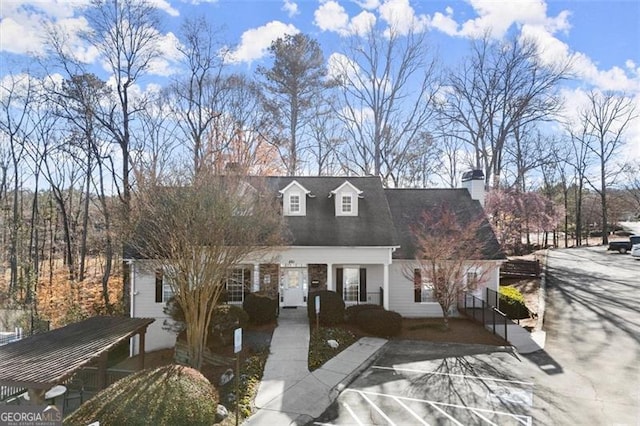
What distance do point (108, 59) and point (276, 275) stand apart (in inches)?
613

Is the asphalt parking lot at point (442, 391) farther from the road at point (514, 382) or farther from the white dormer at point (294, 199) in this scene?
the white dormer at point (294, 199)

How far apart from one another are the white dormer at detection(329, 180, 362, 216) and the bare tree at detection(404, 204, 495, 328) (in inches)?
131

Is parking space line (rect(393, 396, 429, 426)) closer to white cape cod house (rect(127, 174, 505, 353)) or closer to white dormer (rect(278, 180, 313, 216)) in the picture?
white cape cod house (rect(127, 174, 505, 353))

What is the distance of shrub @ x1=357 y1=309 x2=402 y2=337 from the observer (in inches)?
609

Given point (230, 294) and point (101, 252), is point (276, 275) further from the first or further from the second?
point (101, 252)

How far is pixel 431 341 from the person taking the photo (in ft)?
49.7

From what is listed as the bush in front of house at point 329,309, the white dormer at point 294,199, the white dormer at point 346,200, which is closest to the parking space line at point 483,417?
the bush in front of house at point 329,309

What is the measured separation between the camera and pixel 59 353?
29.9ft

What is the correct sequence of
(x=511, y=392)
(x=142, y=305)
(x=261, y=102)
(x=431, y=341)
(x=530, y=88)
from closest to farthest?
1. (x=511, y=392)
2. (x=431, y=341)
3. (x=142, y=305)
4. (x=261, y=102)
5. (x=530, y=88)

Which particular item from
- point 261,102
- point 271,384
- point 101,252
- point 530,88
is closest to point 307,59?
point 261,102

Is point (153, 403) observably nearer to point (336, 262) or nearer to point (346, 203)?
point (336, 262)

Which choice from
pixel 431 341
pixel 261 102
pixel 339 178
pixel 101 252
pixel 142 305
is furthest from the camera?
pixel 261 102

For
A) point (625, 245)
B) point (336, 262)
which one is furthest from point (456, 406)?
point (625, 245)

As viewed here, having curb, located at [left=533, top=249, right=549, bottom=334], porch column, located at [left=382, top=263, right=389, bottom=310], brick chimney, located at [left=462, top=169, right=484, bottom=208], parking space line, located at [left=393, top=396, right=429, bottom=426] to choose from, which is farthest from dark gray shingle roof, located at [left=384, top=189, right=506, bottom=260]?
parking space line, located at [left=393, top=396, right=429, bottom=426]
